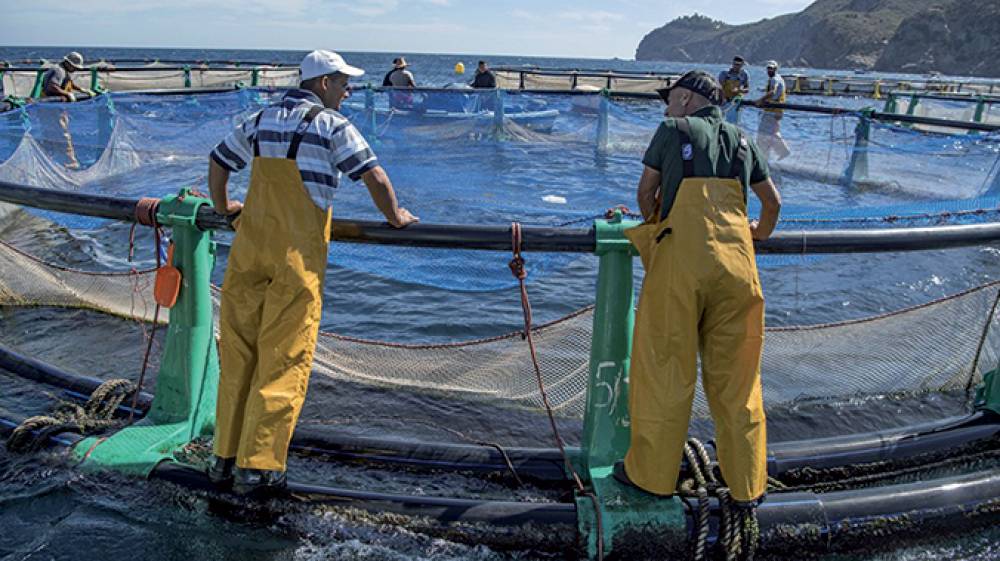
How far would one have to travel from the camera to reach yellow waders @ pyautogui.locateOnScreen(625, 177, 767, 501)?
2.96 m

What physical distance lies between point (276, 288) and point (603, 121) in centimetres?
1529

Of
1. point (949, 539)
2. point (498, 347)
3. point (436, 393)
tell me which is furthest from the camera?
point (436, 393)

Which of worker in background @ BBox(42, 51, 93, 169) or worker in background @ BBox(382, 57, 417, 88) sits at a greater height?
worker in background @ BBox(382, 57, 417, 88)

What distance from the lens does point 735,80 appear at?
17.0 m

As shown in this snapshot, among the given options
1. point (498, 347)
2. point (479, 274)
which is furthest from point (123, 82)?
point (498, 347)

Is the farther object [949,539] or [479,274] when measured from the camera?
[479,274]

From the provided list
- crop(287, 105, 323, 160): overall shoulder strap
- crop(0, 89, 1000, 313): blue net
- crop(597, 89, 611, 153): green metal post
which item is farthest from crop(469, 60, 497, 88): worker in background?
crop(287, 105, 323, 160): overall shoulder strap

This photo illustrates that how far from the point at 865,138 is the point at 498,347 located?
1168cm

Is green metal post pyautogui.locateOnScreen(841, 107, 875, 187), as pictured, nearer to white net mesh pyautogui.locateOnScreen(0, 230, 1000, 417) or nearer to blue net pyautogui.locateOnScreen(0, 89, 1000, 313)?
blue net pyautogui.locateOnScreen(0, 89, 1000, 313)

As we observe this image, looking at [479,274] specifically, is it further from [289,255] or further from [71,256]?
[71,256]

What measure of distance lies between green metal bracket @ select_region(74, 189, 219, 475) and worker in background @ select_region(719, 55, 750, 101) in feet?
47.7

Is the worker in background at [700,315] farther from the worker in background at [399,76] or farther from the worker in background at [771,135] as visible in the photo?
the worker in background at [399,76]

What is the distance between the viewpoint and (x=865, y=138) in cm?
1385

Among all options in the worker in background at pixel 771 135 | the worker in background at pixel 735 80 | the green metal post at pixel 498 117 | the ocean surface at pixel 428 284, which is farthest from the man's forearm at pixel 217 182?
the worker in background at pixel 735 80
